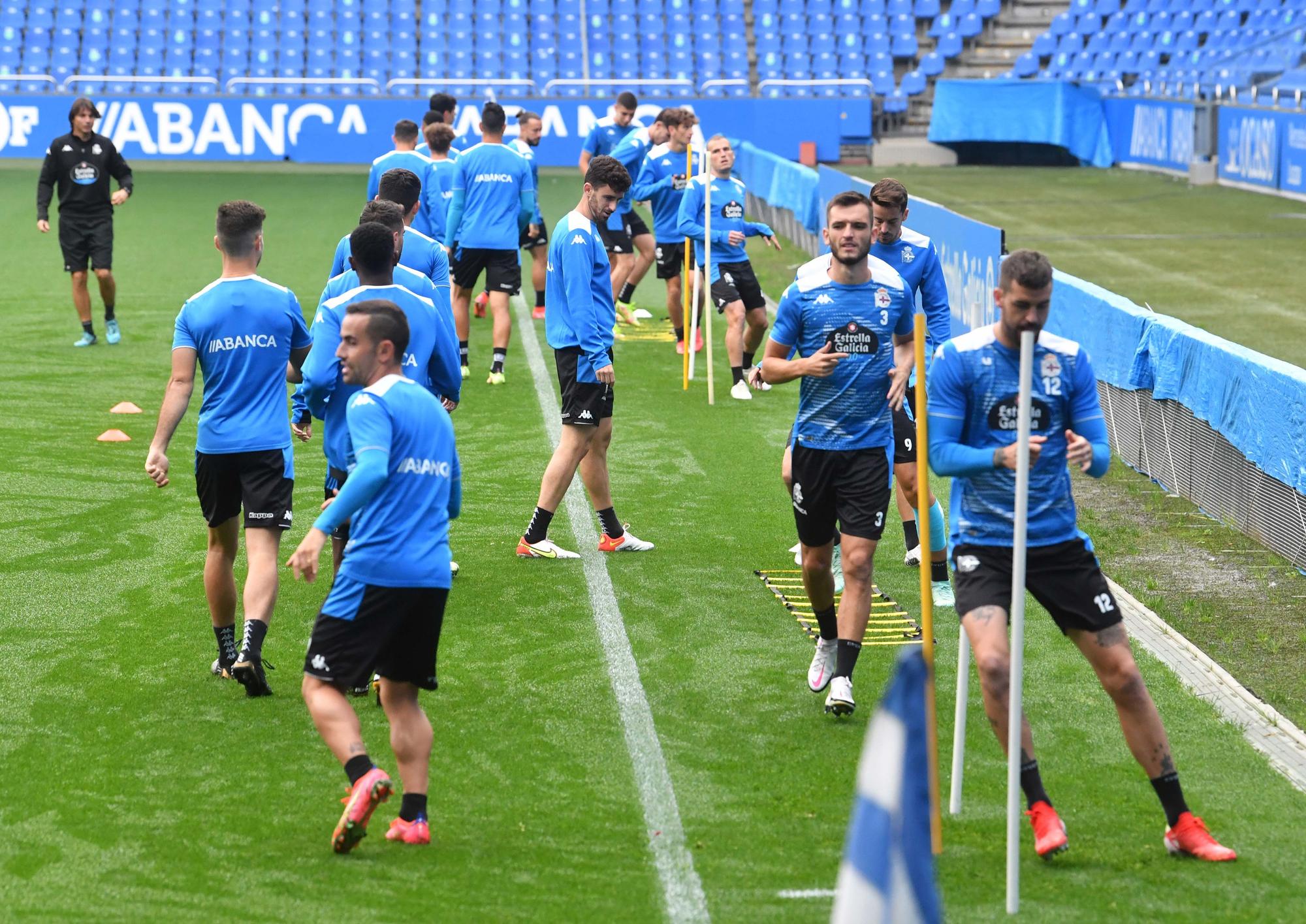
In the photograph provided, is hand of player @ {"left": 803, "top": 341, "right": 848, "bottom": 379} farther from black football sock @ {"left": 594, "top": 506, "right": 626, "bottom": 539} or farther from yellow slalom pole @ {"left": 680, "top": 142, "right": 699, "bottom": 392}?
yellow slalom pole @ {"left": 680, "top": 142, "right": 699, "bottom": 392}

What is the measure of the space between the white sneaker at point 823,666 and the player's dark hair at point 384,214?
2559 millimetres

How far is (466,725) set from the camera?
664 cm

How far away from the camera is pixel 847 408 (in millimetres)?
6766

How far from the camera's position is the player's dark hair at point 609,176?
28.1 feet

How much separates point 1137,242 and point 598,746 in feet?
59.5

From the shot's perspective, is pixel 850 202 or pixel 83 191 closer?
pixel 850 202

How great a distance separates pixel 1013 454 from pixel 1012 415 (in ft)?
0.88

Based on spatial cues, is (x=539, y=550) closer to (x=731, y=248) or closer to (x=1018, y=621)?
(x=1018, y=621)

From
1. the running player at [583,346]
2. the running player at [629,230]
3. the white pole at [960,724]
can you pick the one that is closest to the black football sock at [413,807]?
the white pole at [960,724]

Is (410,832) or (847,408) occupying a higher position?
(847,408)

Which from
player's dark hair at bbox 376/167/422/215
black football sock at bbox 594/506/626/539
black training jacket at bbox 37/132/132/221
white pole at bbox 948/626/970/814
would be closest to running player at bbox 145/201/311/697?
player's dark hair at bbox 376/167/422/215

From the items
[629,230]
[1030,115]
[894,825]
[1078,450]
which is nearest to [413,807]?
[1078,450]

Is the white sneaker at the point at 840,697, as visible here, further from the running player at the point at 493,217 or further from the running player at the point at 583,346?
the running player at the point at 493,217

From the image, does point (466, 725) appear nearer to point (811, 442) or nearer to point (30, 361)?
point (811, 442)
